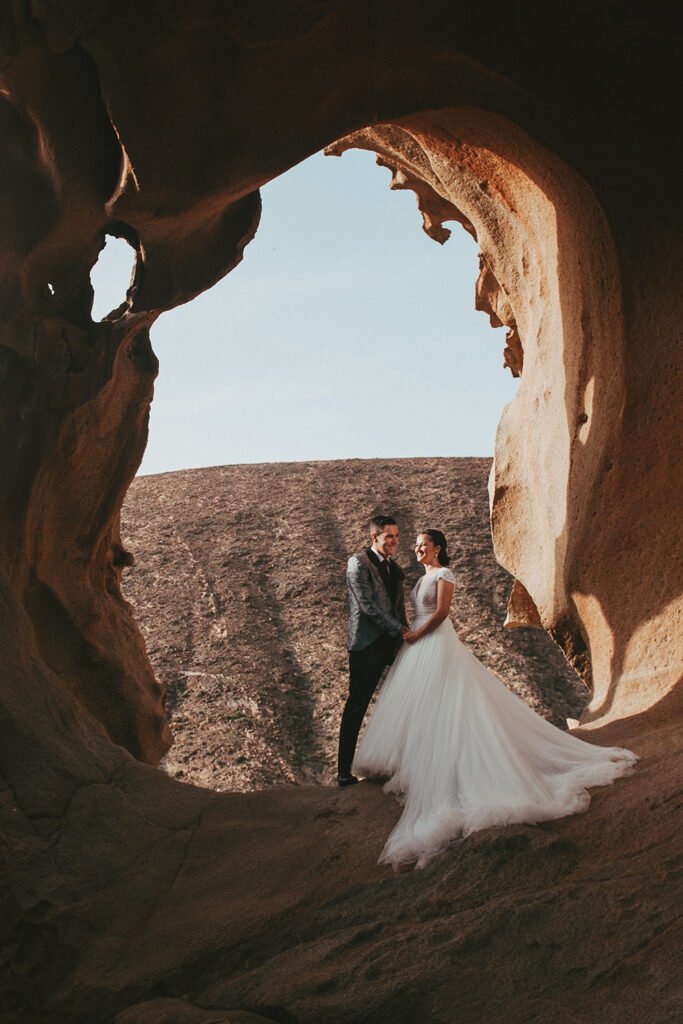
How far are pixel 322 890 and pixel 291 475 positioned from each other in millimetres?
16543

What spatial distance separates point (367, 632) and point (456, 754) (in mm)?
992

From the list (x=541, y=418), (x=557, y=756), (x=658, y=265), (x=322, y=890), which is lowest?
(x=322, y=890)

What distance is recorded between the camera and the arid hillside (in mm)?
13805

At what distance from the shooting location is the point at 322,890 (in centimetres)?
496

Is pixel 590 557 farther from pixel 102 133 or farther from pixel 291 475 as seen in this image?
pixel 291 475

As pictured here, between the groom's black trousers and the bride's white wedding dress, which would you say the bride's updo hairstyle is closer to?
the bride's white wedding dress

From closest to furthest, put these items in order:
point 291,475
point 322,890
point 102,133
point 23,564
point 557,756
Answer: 1. point 322,890
2. point 557,756
3. point 102,133
4. point 23,564
5. point 291,475

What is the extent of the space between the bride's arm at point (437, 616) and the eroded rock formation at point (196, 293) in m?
1.01

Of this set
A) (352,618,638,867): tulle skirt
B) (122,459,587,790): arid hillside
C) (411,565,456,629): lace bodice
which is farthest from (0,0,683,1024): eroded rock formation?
(122,459,587,790): arid hillside

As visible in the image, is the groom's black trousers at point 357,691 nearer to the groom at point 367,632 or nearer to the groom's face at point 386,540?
the groom at point 367,632

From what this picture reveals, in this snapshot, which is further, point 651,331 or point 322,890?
point 651,331

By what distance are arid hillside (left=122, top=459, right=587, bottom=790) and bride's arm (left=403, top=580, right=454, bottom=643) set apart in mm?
6819

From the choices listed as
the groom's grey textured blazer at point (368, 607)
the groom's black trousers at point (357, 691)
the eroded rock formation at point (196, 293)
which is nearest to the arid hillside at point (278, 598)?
the eroded rock formation at point (196, 293)

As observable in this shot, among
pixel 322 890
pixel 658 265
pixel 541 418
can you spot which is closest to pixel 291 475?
pixel 541 418
